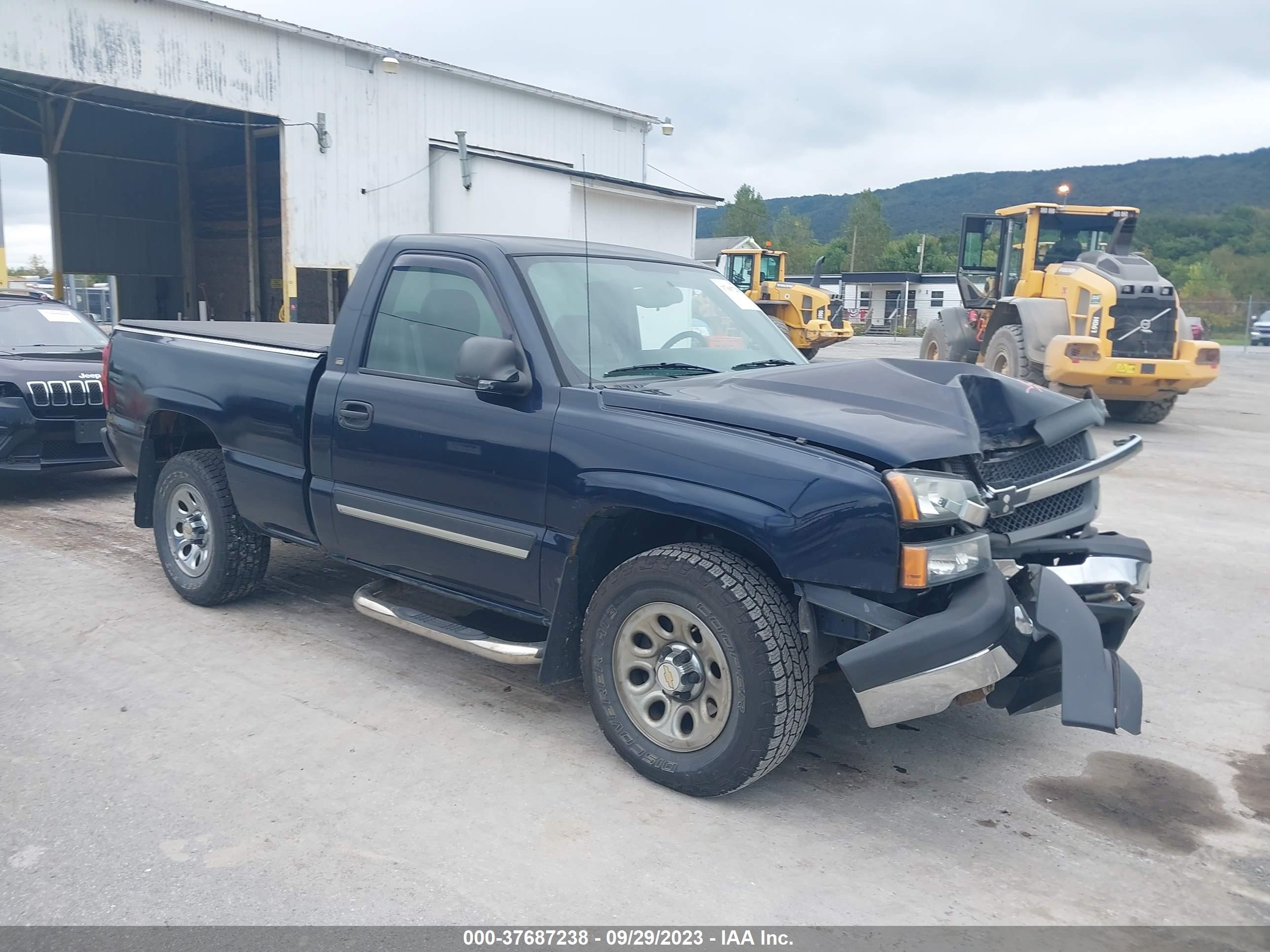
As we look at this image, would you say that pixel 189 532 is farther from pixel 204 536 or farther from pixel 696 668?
pixel 696 668

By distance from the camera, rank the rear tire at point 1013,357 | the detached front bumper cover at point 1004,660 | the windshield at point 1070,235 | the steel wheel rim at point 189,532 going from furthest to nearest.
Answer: the windshield at point 1070,235 → the rear tire at point 1013,357 → the steel wheel rim at point 189,532 → the detached front bumper cover at point 1004,660

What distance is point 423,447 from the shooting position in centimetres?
433

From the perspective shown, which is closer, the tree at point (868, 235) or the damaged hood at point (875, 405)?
the damaged hood at point (875, 405)

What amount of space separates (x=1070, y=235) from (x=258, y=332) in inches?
496

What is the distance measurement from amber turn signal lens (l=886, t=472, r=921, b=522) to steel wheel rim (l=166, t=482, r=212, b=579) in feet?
12.7

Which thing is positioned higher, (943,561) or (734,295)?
(734,295)

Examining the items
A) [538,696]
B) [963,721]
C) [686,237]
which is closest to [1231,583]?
[963,721]

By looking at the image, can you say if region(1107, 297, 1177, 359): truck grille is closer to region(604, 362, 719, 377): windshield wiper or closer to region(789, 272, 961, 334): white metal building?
region(604, 362, 719, 377): windshield wiper

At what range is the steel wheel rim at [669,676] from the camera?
3.53 metres

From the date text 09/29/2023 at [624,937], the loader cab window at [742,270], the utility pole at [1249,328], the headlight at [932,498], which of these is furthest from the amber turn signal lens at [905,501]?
the utility pole at [1249,328]

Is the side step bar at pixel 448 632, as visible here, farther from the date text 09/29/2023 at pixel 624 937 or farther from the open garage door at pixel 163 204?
the open garage door at pixel 163 204

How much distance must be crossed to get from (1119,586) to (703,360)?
1.88 meters

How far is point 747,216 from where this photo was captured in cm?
9925

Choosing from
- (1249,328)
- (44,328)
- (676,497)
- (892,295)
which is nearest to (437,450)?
(676,497)
